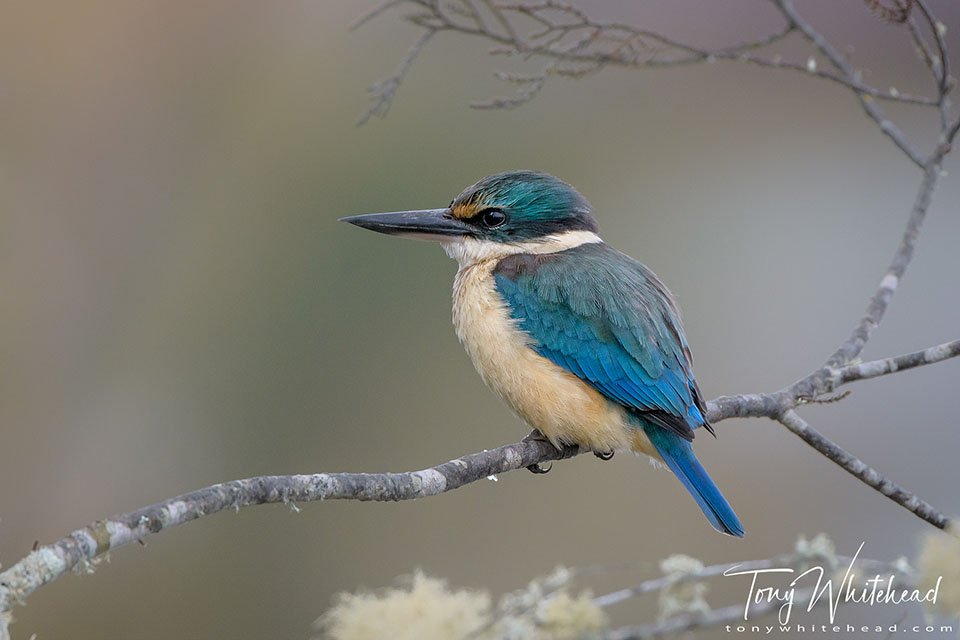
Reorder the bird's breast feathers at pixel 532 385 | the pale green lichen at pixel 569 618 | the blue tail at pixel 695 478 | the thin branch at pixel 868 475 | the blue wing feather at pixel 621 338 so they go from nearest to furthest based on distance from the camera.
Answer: the pale green lichen at pixel 569 618
the thin branch at pixel 868 475
the blue tail at pixel 695 478
the blue wing feather at pixel 621 338
the bird's breast feathers at pixel 532 385

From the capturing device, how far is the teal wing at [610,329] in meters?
2.46

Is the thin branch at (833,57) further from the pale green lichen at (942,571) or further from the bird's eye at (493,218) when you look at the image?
the pale green lichen at (942,571)

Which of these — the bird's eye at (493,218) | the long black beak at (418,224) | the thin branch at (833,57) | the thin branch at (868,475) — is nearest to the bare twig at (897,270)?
the thin branch at (833,57)

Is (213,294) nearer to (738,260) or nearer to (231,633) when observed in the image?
(231,633)

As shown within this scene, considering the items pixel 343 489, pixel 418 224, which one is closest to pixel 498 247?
pixel 418 224

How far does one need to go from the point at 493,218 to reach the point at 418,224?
0.21 meters

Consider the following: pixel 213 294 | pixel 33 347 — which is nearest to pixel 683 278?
pixel 213 294

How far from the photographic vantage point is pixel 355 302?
5016 mm

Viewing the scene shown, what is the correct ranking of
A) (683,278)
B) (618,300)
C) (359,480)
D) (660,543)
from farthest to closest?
1. (683,278)
2. (660,543)
3. (618,300)
4. (359,480)

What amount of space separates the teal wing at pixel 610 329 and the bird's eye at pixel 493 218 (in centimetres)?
15

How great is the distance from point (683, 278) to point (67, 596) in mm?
3242

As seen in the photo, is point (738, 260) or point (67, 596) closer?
point (67, 596)

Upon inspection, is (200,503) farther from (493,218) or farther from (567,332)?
(493,218)

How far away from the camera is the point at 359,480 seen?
5.29ft
